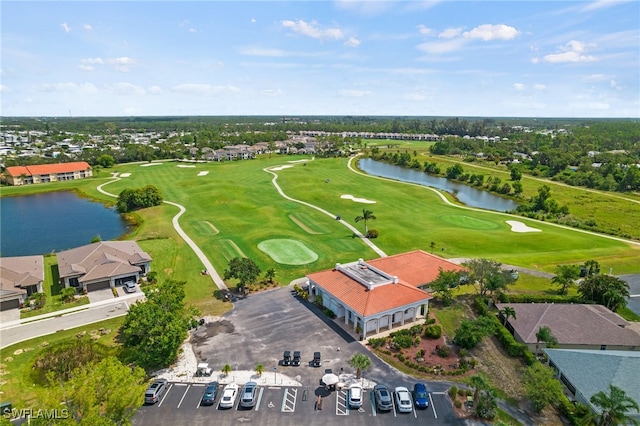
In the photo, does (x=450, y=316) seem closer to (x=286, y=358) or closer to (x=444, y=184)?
(x=286, y=358)

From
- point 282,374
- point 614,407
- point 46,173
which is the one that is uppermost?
point 614,407

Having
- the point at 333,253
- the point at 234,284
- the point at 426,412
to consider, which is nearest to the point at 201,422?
the point at 426,412

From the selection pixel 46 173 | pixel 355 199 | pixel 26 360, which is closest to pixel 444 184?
pixel 355 199

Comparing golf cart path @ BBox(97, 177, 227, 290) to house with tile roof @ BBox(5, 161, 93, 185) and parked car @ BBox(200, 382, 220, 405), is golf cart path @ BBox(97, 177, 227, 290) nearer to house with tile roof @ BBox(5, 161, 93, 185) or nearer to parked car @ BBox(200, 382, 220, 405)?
parked car @ BBox(200, 382, 220, 405)

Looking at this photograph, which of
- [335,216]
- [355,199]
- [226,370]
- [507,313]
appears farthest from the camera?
[355,199]

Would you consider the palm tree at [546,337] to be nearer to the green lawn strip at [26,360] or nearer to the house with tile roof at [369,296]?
the house with tile roof at [369,296]

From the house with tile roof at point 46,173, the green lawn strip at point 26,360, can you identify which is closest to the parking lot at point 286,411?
the green lawn strip at point 26,360

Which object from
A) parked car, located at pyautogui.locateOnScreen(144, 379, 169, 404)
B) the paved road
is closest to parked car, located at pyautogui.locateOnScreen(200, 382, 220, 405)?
parked car, located at pyautogui.locateOnScreen(144, 379, 169, 404)

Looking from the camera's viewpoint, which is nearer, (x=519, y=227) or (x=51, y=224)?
(x=519, y=227)
